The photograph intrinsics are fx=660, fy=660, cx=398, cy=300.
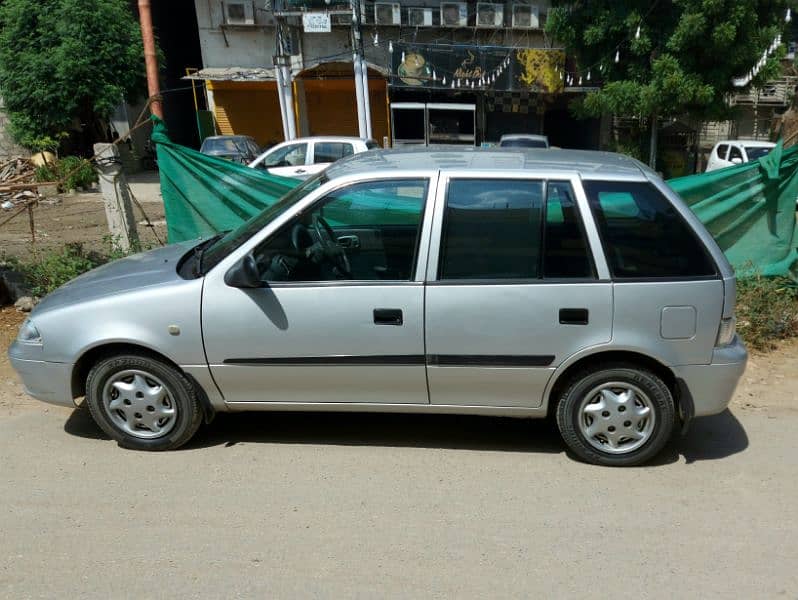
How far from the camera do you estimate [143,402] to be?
392cm

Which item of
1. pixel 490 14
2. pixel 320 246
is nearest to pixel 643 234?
pixel 320 246

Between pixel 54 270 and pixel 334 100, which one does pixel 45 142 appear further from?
pixel 54 270

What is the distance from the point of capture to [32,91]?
18484 mm

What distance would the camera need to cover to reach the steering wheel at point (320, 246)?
3.83m

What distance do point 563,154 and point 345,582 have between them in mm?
2908

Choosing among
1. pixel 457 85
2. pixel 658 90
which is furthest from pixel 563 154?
pixel 457 85

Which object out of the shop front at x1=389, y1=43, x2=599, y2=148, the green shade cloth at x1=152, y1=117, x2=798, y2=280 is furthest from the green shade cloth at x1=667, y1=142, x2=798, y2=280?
the shop front at x1=389, y1=43, x2=599, y2=148

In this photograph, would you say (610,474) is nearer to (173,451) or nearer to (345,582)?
(345,582)

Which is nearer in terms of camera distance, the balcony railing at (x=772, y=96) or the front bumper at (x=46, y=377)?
the front bumper at (x=46, y=377)

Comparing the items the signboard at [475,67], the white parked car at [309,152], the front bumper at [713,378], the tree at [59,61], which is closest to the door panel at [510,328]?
the front bumper at [713,378]

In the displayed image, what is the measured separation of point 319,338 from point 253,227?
82cm

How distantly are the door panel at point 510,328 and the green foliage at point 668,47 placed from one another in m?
12.9

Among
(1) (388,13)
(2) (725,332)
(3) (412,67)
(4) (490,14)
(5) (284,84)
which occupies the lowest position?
(2) (725,332)

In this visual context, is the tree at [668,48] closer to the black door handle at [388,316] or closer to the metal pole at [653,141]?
the metal pole at [653,141]
